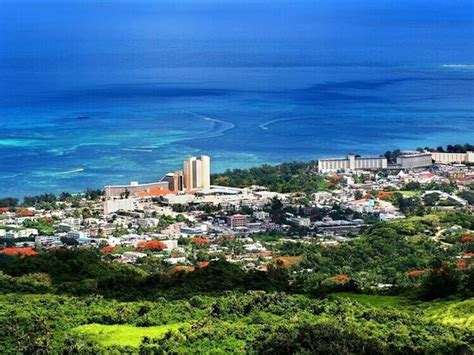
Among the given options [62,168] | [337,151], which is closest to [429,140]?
[337,151]

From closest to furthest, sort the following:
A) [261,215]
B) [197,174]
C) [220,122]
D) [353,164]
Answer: [261,215]
[197,174]
[353,164]
[220,122]

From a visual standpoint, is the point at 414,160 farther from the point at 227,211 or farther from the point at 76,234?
the point at 76,234

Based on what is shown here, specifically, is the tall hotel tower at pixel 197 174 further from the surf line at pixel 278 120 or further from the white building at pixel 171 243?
the surf line at pixel 278 120

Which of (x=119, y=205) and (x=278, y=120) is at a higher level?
(x=278, y=120)

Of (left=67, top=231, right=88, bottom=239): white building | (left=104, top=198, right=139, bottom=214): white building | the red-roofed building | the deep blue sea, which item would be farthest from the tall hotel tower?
the red-roofed building

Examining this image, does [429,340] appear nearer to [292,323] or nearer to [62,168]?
[292,323]

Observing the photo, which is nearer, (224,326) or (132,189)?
(224,326)

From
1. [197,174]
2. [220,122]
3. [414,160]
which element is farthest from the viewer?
[220,122]

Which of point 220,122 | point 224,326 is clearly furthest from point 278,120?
point 224,326
